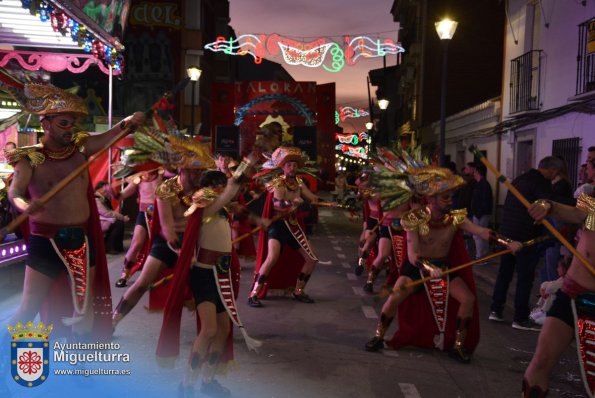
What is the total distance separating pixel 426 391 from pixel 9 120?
7648 millimetres

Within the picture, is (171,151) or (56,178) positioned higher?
(171,151)

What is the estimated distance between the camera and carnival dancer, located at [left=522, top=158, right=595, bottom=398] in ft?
12.6

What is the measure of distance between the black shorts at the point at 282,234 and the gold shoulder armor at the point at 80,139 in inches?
150

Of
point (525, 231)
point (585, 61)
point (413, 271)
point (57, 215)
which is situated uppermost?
→ point (585, 61)

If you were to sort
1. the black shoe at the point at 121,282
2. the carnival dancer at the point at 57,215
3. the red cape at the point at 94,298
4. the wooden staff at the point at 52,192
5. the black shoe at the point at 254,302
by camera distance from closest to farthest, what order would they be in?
the wooden staff at the point at 52,192, the carnival dancer at the point at 57,215, the red cape at the point at 94,298, the black shoe at the point at 254,302, the black shoe at the point at 121,282

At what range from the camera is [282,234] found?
28.2ft

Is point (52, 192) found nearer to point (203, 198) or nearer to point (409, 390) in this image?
point (203, 198)

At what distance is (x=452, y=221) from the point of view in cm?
607

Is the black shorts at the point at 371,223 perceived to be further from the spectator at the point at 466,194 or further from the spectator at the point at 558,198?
the spectator at the point at 466,194

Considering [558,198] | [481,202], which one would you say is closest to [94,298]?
[558,198]

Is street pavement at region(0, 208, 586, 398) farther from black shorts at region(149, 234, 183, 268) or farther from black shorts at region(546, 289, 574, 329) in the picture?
black shorts at region(546, 289, 574, 329)

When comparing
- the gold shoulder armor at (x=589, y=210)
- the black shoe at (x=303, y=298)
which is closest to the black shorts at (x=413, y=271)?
the gold shoulder armor at (x=589, y=210)

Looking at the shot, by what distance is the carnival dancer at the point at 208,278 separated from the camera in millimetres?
4746

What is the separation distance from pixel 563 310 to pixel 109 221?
9.70m
